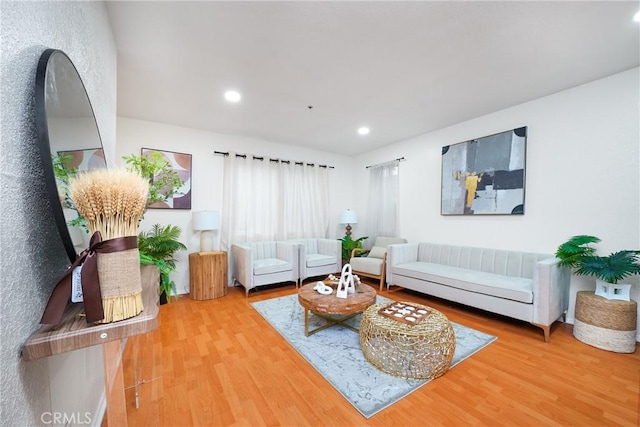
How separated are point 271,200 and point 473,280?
10.8 ft

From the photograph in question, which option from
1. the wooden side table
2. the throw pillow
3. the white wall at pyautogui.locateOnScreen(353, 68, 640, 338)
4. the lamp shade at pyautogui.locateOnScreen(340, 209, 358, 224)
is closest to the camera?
the white wall at pyautogui.locateOnScreen(353, 68, 640, 338)

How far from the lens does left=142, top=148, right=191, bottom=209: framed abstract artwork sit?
3598 mm

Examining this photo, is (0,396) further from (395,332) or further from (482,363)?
(482,363)

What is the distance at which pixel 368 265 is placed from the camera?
4059 millimetres

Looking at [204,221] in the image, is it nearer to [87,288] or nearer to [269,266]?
[269,266]

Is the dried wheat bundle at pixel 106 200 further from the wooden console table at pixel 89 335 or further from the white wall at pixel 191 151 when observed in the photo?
the white wall at pixel 191 151

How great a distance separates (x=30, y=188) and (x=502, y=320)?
3806 mm

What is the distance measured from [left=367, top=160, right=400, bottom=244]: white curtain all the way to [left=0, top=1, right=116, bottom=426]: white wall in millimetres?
4356

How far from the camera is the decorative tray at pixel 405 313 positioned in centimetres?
196

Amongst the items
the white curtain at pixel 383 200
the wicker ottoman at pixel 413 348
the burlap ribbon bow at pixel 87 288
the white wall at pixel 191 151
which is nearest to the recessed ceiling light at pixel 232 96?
the white wall at pixel 191 151

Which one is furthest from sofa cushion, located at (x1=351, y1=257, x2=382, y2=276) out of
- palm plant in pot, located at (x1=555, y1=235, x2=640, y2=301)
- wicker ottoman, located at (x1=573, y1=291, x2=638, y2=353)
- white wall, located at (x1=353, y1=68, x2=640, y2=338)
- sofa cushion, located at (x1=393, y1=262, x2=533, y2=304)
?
wicker ottoman, located at (x1=573, y1=291, x2=638, y2=353)

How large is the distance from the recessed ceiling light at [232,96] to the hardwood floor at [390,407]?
2.54 meters

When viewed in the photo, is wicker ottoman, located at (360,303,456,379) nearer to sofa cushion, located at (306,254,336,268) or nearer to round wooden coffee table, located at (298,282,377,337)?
round wooden coffee table, located at (298,282,377,337)

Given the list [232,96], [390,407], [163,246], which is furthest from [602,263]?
[163,246]
